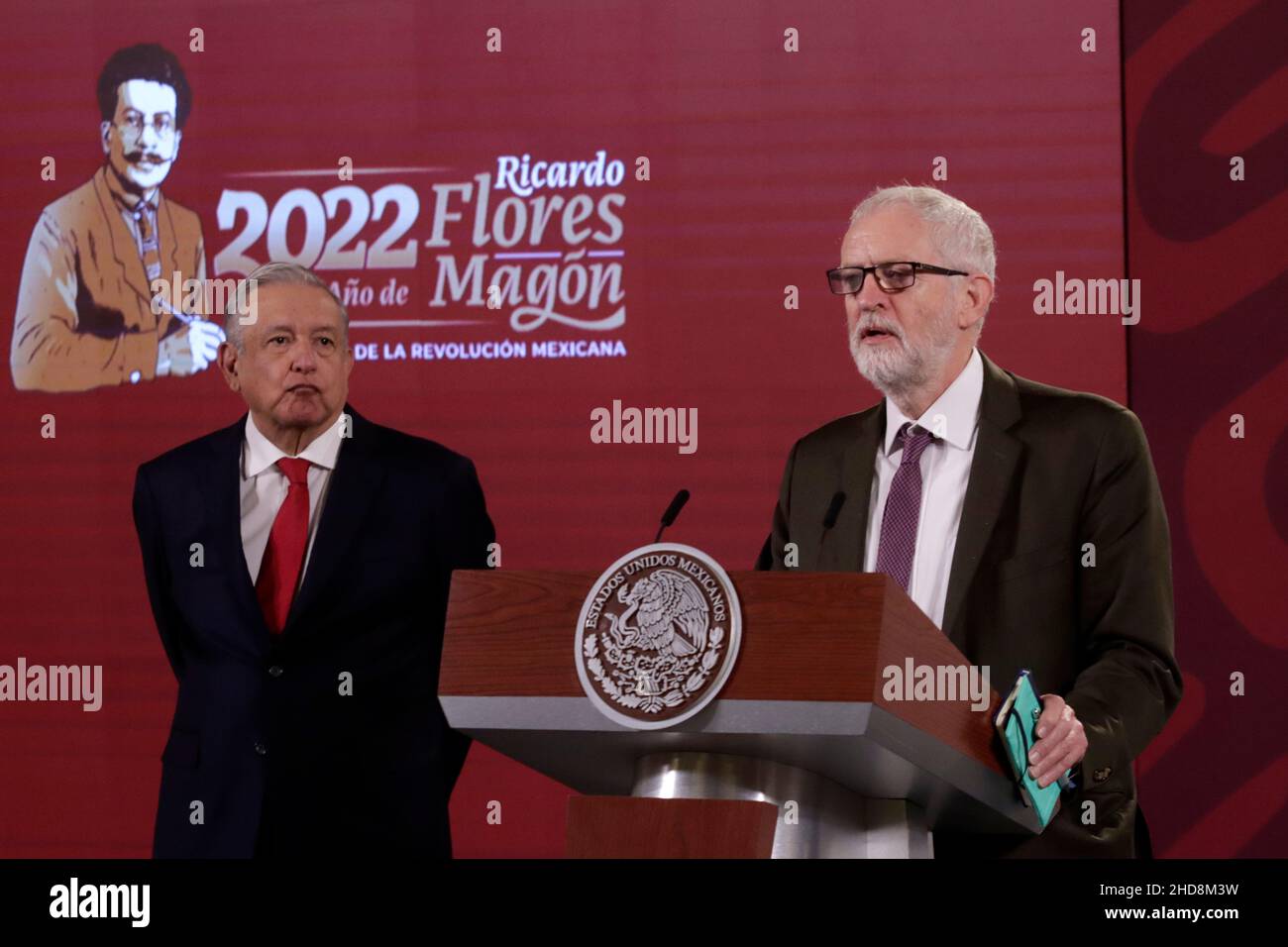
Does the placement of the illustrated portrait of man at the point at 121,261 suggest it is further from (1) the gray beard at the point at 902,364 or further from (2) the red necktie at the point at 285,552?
(1) the gray beard at the point at 902,364

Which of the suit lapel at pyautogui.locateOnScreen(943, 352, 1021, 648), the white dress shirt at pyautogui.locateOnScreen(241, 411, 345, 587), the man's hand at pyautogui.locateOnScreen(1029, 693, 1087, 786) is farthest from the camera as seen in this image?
the white dress shirt at pyautogui.locateOnScreen(241, 411, 345, 587)

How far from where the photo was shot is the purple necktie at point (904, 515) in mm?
2291

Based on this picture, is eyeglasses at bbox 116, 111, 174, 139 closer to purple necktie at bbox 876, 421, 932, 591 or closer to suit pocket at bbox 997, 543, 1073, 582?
purple necktie at bbox 876, 421, 932, 591

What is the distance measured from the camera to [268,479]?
3139 mm

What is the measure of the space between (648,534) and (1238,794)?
1.52 m

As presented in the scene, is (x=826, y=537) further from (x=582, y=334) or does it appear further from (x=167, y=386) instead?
(x=167, y=386)

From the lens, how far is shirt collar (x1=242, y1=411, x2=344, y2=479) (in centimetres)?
311

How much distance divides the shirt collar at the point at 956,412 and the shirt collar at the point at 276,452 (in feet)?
3.75

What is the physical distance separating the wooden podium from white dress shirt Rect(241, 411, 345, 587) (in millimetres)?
1354

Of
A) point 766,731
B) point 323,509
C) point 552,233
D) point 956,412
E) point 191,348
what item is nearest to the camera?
point 766,731

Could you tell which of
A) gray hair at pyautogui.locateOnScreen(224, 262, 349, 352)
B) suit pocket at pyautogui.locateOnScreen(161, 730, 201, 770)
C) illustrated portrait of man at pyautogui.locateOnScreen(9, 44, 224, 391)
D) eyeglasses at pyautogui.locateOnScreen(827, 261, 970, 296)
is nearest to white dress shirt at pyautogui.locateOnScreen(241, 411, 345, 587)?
gray hair at pyautogui.locateOnScreen(224, 262, 349, 352)

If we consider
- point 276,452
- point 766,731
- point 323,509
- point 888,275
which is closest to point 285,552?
point 323,509

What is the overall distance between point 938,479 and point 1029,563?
7.7 inches

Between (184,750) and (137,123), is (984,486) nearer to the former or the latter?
(184,750)
